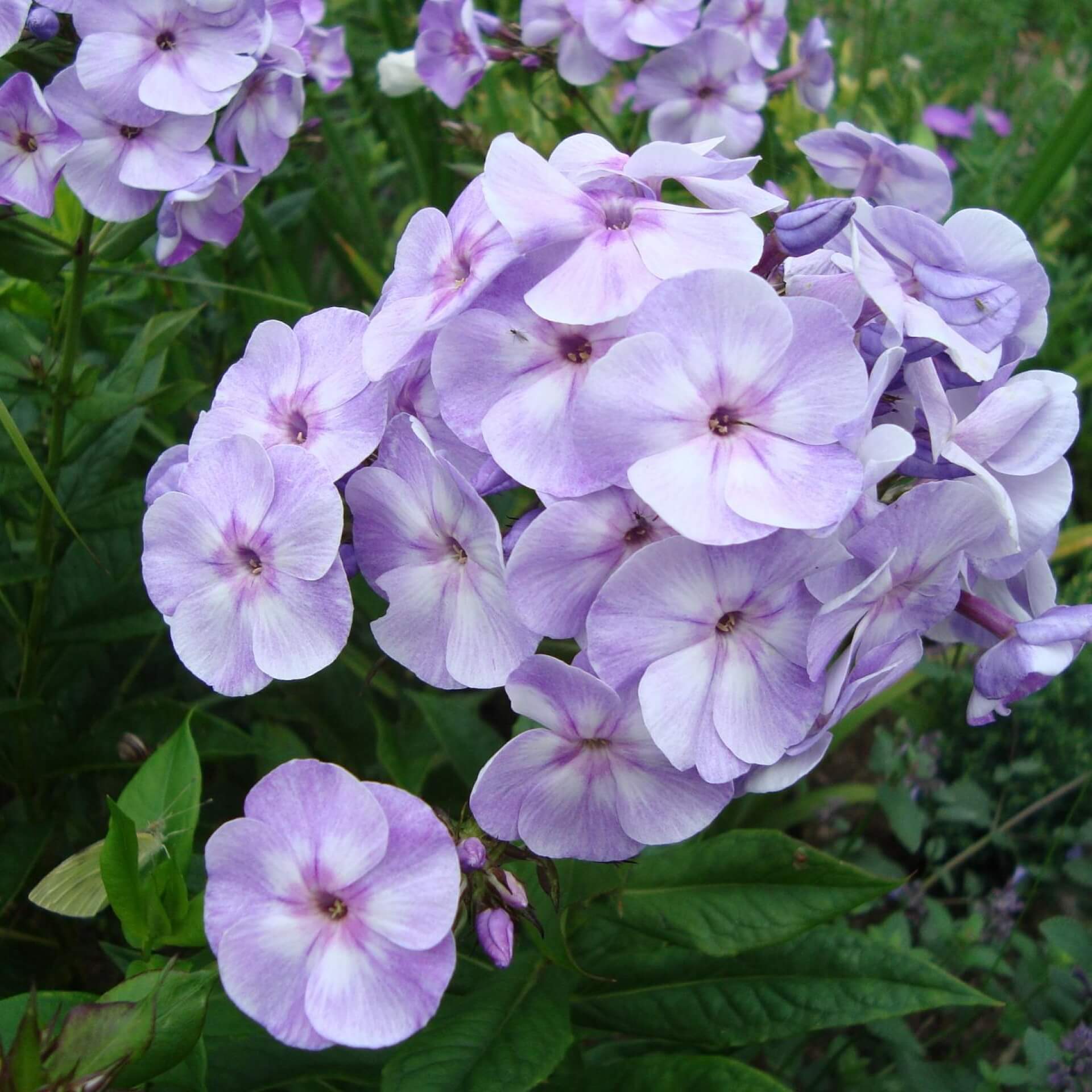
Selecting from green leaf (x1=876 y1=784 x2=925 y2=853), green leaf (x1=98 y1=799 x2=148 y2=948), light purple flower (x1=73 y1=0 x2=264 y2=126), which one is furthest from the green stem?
green leaf (x1=876 y1=784 x2=925 y2=853)

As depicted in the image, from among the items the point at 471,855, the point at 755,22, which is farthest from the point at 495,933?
the point at 755,22

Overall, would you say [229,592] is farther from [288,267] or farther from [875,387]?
[288,267]

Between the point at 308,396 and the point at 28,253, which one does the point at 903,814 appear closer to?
the point at 308,396

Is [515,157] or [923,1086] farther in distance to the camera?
[923,1086]

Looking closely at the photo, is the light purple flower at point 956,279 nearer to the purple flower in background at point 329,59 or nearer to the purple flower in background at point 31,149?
the purple flower in background at point 31,149

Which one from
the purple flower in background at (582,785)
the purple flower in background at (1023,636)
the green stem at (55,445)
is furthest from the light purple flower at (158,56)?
the purple flower in background at (1023,636)

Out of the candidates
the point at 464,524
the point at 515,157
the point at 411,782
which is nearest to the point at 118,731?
the point at 411,782
